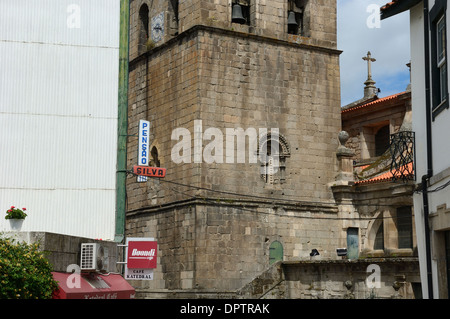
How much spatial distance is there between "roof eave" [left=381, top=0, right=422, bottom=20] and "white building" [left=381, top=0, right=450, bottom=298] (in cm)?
2

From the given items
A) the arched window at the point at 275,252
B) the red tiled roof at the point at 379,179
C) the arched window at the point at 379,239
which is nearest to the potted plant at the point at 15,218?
the arched window at the point at 275,252

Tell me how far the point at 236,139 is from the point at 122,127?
1034 centimetres

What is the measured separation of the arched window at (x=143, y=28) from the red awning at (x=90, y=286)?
650 inches

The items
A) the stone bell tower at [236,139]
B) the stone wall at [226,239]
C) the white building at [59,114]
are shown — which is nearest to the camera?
the white building at [59,114]

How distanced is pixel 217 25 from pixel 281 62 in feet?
10.0

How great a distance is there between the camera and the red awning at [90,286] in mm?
16680

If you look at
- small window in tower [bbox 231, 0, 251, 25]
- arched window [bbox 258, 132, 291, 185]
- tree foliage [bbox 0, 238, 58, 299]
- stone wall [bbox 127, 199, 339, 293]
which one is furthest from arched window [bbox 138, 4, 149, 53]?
tree foliage [bbox 0, 238, 58, 299]


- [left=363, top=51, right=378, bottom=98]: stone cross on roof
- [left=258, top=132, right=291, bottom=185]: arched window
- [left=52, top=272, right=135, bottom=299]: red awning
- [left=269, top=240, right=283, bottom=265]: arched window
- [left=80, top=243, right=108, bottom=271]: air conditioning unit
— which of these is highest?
[left=363, top=51, right=378, bottom=98]: stone cross on roof

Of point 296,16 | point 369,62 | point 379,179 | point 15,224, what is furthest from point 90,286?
point 369,62

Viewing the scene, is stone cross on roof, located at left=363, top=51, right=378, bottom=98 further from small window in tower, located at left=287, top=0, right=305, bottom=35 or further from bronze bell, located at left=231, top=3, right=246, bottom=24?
bronze bell, located at left=231, top=3, right=246, bottom=24

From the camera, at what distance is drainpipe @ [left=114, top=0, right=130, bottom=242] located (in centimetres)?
2031

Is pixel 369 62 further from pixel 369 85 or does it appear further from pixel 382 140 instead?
pixel 382 140

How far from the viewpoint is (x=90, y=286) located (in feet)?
59.0

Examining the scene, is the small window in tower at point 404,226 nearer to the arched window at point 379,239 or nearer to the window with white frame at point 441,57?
the arched window at point 379,239
